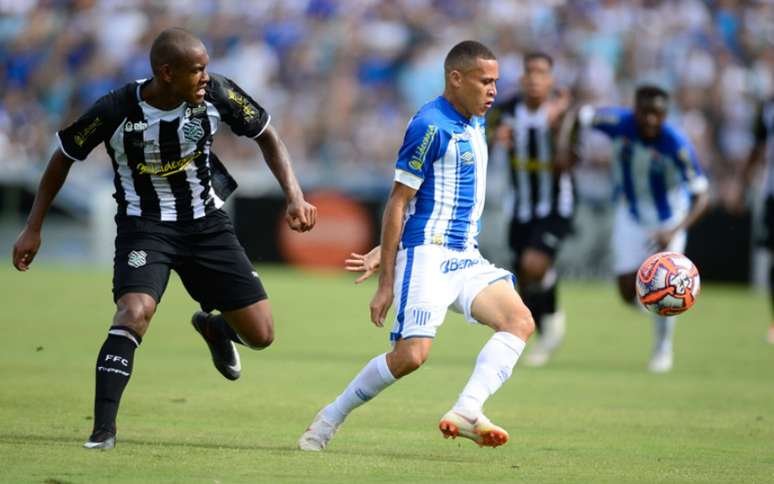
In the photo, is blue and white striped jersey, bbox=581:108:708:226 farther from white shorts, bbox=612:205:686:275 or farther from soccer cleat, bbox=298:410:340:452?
soccer cleat, bbox=298:410:340:452

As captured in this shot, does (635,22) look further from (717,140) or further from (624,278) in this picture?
(624,278)

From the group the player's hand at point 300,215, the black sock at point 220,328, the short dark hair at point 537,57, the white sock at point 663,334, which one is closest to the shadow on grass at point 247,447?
the player's hand at point 300,215

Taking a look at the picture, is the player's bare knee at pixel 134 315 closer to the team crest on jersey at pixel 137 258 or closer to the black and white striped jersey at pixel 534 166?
the team crest on jersey at pixel 137 258

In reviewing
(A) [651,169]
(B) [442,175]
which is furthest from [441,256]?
(A) [651,169]

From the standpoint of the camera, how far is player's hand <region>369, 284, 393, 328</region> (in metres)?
7.23

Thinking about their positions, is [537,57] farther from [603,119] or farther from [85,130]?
[85,130]

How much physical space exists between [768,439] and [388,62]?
688 inches

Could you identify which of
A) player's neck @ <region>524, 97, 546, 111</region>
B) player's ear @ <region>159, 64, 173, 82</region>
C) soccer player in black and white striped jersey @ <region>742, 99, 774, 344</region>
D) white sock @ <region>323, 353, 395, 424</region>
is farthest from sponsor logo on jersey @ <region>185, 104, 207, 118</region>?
soccer player in black and white striped jersey @ <region>742, 99, 774, 344</region>

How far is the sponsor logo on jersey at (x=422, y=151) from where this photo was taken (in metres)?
7.36

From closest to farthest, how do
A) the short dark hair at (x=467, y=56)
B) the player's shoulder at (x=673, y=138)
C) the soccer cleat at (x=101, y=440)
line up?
the soccer cleat at (x=101, y=440) < the short dark hair at (x=467, y=56) < the player's shoulder at (x=673, y=138)

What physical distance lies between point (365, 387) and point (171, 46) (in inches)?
82.4

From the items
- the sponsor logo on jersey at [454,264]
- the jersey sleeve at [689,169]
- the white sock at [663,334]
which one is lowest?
the white sock at [663,334]

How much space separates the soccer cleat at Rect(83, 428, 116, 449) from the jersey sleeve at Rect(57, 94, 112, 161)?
151 centimetres

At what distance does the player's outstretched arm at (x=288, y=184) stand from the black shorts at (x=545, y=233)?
17.7 ft
